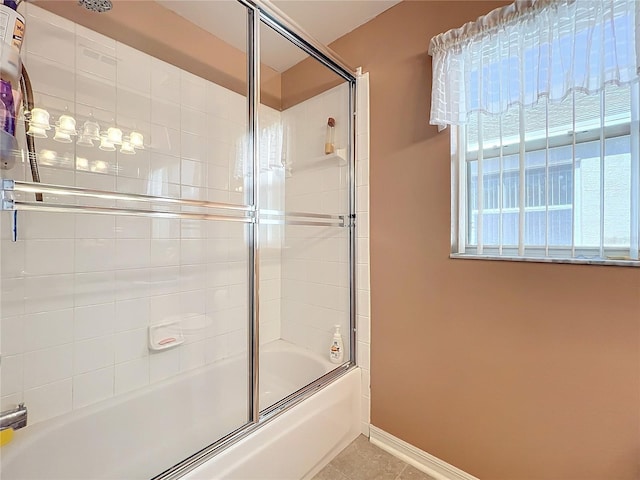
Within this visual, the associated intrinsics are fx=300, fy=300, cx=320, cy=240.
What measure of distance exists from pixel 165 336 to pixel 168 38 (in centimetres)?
162

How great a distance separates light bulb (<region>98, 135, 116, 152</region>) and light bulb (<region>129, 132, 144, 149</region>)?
0.09 m

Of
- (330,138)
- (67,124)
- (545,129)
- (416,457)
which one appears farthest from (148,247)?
(545,129)

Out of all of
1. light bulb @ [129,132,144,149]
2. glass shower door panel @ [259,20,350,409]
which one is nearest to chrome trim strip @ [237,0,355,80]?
glass shower door panel @ [259,20,350,409]

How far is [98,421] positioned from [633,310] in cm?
216

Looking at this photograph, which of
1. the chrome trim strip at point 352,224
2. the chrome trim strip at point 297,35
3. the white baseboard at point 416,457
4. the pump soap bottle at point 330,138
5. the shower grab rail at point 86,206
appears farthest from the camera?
the pump soap bottle at point 330,138

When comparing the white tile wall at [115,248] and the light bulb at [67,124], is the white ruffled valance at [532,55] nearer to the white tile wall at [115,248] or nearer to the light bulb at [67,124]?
the white tile wall at [115,248]

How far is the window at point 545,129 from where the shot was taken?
1017 mm

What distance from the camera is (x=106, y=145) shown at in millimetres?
1431

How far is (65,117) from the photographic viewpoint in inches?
52.0

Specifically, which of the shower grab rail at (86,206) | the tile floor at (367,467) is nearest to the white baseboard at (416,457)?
the tile floor at (367,467)

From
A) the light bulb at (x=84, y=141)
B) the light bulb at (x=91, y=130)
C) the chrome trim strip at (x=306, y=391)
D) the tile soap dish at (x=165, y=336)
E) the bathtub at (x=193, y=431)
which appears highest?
the light bulb at (x=91, y=130)

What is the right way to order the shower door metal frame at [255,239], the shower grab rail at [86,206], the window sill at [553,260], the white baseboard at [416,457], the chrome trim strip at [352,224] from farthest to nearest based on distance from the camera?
the chrome trim strip at [352,224], the white baseboard at [416,457], the shower door metal frame at [255,239], the window sill at [553,260], the shower grab rail at [86,206]

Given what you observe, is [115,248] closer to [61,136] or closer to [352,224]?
[61,136]

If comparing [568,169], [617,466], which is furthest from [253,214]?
[617,466]
